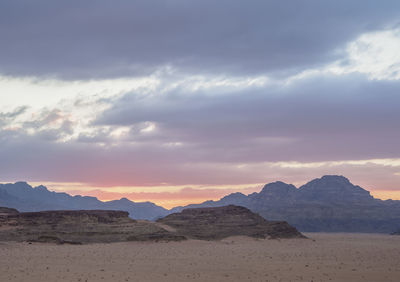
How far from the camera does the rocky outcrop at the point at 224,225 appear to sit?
95.8 metres

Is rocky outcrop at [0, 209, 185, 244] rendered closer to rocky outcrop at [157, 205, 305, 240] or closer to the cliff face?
the cliff face

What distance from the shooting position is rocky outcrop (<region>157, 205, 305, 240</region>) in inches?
3770

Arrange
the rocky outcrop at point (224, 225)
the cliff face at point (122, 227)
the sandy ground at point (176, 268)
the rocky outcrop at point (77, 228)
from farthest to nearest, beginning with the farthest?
the rocky outcrop at point (224, 225)
the cliff face at point (122, 227)
the rocky outcrop at point (77, 228)
the sandy ground at point (176, 268)

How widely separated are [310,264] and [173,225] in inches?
2367

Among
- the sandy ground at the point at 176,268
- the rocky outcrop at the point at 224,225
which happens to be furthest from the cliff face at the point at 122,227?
the sandy ground at the point at 176,268

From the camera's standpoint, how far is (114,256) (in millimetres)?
56281

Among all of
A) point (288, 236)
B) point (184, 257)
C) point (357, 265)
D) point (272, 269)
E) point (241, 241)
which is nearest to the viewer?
point (272, 269)

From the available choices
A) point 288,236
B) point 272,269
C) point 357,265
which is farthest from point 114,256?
point 288,236

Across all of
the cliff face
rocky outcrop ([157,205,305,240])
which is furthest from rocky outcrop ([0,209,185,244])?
rocky outcrop ([157,205,305,240])

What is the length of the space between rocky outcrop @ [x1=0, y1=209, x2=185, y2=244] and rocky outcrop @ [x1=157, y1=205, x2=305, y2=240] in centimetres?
929

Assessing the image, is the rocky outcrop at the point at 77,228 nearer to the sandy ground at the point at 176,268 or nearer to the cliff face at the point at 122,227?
the cliff face at the point at 122,227

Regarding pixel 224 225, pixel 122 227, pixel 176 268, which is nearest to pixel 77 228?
pixel 122 227

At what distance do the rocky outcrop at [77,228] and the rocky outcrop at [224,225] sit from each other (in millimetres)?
9291

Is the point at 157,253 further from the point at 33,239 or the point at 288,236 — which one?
the point at 288,236
